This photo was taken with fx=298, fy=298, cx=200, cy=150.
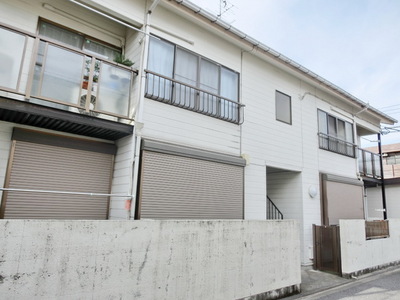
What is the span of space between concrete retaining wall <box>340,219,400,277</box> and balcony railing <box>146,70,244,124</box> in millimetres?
3887

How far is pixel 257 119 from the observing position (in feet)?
26.8

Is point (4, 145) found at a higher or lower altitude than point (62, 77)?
lower

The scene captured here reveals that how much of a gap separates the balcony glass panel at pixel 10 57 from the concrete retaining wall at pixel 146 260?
238 centimetres

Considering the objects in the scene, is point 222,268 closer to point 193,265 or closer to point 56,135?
point 193,265

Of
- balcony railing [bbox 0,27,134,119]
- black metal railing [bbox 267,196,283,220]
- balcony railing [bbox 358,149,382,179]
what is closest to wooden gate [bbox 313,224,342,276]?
black metal railing [bbox 267,196,283,220]

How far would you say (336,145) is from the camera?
10.7 meters

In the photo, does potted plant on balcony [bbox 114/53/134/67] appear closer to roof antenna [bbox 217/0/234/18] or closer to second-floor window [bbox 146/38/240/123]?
second-floor window [bbox 146/38/240/123]

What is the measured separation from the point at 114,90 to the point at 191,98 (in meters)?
1.84

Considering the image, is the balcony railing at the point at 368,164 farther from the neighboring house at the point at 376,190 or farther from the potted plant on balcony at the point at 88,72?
the potted plant on balcony at the point at 88,72

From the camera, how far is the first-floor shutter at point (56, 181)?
16.2 feet

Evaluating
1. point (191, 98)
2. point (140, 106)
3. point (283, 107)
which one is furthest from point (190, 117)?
point (283, 107)

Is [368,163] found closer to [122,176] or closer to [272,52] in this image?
[272,52]

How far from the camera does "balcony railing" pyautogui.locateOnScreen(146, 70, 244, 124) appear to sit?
618 centimetres

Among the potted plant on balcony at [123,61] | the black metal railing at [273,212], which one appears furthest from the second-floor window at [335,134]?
the potted plant on balcony at [123,61]
